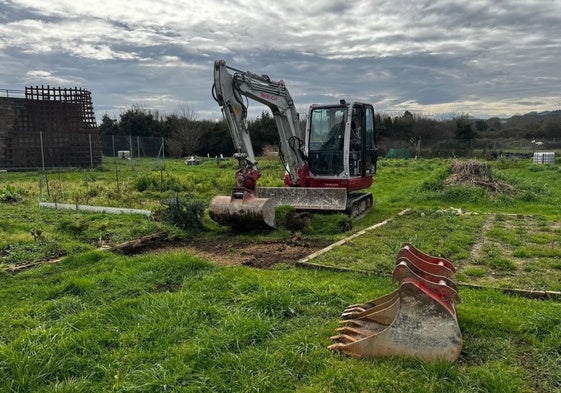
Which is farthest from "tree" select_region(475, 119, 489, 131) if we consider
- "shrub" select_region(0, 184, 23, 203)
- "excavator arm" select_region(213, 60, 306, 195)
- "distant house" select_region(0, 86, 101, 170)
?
"shrub" select_region(0, 184, 23, 203)

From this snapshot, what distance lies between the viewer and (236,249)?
739 cm

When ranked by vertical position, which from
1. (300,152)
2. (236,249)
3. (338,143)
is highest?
(338,143)

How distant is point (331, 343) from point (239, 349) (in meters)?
0.73

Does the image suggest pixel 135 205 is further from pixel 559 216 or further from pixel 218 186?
pixel 559 216

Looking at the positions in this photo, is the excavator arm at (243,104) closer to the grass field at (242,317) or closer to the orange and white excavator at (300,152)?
the orange and white excavator at (300,152)

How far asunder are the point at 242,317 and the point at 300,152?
697cm

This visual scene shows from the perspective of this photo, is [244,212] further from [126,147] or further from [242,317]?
[126,147]

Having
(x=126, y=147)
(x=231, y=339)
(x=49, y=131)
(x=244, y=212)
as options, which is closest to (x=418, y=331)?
(x=231, y=339)

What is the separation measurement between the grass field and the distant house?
1814 centimetres

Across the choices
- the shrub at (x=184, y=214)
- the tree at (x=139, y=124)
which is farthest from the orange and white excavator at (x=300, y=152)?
the tree at (x=139, y=124)

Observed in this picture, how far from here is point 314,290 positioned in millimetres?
4738

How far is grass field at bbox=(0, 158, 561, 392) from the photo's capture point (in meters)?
3.16

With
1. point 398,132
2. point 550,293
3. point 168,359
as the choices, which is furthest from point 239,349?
Answer: point 398,132

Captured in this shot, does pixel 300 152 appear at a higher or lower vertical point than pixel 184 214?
higher
